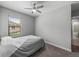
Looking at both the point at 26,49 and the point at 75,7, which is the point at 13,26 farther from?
the point at 75,7

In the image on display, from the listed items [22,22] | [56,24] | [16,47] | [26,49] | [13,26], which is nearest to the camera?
[16,47]

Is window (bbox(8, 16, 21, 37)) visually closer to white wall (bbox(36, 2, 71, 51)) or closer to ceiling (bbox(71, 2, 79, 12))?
white wall (bbox(36, 2, 71, 51))

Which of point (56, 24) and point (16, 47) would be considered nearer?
point (16, 47)

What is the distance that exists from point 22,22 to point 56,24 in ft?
4.59

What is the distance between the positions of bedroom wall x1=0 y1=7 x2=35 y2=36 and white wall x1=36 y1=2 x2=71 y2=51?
0.26 m

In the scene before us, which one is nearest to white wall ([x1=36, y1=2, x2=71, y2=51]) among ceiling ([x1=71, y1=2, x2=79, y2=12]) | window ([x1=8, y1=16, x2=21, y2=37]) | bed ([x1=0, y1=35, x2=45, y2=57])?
ceiling ([x1=71, y1=2, x2=79, y2=12])

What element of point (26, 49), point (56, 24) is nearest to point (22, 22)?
point (26, 49)

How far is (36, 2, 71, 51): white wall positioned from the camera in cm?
215

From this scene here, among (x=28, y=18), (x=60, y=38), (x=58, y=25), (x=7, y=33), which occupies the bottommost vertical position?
(x=60, y=38)

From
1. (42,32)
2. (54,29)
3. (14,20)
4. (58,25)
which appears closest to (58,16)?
(58,25)

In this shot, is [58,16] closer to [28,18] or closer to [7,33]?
[28,18]

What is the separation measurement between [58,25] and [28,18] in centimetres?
129

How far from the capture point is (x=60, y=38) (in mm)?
2525

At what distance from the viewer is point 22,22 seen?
2.21 meters
